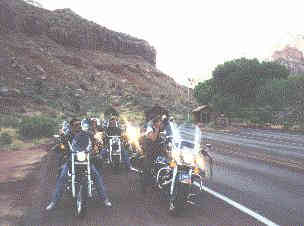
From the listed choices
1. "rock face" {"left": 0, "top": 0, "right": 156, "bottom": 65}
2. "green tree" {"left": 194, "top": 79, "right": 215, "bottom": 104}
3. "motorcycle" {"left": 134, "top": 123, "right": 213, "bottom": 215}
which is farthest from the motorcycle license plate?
"rock face" {"left": 0, "top": 0, "right": 156, "bottom": 65}

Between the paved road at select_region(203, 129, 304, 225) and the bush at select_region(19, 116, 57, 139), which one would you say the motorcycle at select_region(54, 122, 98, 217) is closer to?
the paved road at select_region(203, 129, 304, 225)

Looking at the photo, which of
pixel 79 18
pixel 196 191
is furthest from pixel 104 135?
pixel 79 18

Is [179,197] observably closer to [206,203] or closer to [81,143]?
[206,203]

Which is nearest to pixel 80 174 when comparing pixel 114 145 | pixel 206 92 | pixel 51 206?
pixel 51 206

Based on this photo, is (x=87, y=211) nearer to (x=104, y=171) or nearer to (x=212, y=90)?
(x=104, y=171)

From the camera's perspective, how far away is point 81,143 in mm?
7305

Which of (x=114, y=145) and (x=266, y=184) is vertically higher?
(x=114, y=145)

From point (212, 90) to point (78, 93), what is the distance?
23061 millimetres

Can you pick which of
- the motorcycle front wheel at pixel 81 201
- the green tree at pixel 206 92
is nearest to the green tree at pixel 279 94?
the green tree at pixel 206 92

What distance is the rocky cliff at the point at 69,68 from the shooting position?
57.2 meters

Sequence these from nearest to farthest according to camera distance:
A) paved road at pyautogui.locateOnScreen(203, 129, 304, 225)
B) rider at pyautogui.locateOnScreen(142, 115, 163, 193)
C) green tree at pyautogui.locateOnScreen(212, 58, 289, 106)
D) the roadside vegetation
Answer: paved road at pyautogui.locateOnScreen(203, 129, 304, 225) → rider at pyautogui.locateOnScreen(142, 115, 163, 193) → the roadside vegetation → green tree at pyautogui.locateOnScreen(212, 58, 289, 106)

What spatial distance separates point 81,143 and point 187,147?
77.5 inches

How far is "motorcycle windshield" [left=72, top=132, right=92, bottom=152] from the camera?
727 cm

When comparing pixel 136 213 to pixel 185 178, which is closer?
pixel 185 178
